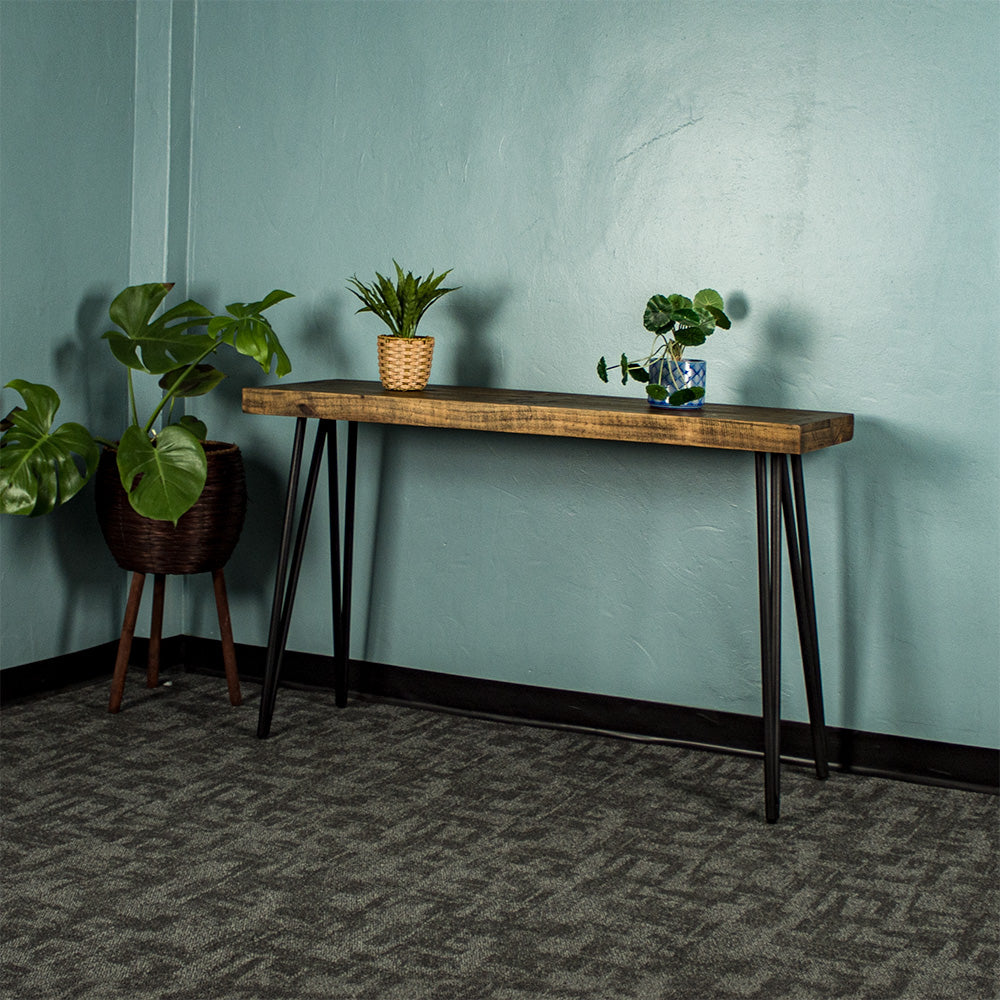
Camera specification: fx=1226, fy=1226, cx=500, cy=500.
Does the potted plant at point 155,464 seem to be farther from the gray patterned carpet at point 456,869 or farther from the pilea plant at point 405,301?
the gray patterned carpet at point 456,869

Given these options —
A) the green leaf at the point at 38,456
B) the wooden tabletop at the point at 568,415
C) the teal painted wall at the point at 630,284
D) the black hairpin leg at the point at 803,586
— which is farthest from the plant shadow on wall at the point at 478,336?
the green leaf at the point at 38,456

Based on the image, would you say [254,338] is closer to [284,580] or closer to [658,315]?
[284,580]

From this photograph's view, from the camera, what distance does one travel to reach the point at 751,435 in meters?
2.54

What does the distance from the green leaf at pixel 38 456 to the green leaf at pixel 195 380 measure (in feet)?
0.97

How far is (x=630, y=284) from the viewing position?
3.09 meters

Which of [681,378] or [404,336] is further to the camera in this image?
[404,336]

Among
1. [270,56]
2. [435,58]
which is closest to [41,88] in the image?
[270,56]

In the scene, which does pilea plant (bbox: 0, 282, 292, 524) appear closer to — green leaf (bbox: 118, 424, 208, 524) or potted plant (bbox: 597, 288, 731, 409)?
green leaf (bbox: 118, 424, 208, 524)

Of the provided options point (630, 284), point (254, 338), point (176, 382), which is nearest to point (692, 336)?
point (630, 284)

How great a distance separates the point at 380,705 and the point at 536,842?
100cm

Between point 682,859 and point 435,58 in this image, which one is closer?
point 682,859

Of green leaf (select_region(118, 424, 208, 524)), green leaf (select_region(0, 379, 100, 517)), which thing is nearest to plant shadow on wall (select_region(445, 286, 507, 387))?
green leaf (select_region(118, 424, 208, 524))

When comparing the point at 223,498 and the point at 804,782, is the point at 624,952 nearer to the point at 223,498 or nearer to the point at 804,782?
the point at 804,782

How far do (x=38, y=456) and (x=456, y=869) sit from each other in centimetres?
147
